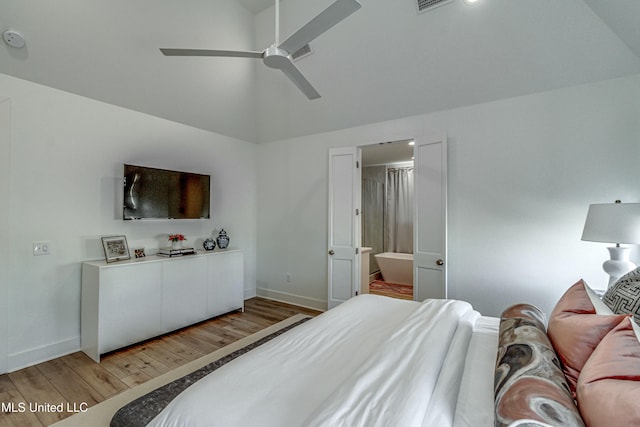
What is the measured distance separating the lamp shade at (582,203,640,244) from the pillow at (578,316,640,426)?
143 cm

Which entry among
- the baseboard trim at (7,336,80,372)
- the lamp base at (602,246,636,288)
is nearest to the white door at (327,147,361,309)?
the lamp base at (602,246,636,288)

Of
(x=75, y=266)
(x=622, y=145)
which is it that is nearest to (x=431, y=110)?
(x=622, y=145)

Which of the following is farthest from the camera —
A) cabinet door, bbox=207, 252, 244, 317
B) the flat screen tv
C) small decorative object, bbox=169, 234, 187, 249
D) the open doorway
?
the open doorway

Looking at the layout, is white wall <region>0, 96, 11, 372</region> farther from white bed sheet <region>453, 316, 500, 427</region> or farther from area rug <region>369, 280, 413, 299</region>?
area rug <region>369, 280, 413, 299</region>

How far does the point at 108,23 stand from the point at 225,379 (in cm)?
307

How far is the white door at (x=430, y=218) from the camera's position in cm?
309

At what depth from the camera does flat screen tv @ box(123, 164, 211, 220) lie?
3.03 meters

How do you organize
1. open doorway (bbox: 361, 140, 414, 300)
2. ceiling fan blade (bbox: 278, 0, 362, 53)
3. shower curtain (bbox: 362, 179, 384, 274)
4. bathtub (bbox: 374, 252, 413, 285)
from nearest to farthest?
ceiling fan blade (bbox: 278, 0, 362, 53) → bathtub (bbox: 374, 252, 413, 285) → open doorway (bbox: 361, 140, 414, 300) → shower curtain (bbox: 362, 179, 384, 274)

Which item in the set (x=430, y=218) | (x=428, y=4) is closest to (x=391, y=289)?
(x=430, y=218)

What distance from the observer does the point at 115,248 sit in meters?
2.94

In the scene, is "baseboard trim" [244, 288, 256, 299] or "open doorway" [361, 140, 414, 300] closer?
"baseboard trim" [244, 288, 256, 299]

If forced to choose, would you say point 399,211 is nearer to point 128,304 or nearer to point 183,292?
point 183,292

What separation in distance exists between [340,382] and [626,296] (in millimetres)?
1419

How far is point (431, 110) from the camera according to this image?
3229 millimetres
